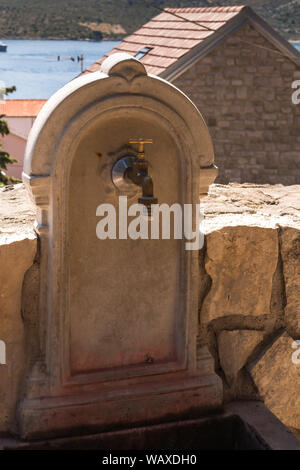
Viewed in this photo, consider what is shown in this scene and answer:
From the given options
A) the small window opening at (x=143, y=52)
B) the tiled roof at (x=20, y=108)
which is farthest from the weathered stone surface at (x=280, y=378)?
the tiled roof at (x=20, y=108)

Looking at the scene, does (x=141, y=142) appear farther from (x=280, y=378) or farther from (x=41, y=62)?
(x=41, y=62)

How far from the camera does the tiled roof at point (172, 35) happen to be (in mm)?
9203

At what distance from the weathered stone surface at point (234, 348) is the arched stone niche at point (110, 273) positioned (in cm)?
12

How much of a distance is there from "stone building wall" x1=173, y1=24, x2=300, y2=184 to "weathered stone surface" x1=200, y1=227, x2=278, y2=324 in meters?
6.79

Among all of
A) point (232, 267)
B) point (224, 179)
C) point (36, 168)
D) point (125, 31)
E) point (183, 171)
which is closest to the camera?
point (36, 168)

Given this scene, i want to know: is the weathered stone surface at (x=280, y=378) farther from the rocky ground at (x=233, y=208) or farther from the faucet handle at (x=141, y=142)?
the faucet handle at (x=141, y=142)

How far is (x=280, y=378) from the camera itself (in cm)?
282

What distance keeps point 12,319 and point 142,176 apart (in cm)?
74

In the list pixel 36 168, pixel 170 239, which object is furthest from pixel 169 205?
pixel 36 168

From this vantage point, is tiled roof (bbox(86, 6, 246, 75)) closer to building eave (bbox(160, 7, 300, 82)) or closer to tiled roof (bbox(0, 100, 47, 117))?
building eave (bbox(160, 7, 300, 82))
